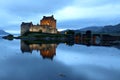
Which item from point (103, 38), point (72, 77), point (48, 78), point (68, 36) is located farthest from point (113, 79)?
point (68, 36)

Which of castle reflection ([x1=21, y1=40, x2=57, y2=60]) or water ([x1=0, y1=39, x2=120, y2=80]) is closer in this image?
water ([x1=0, y1=39, x2=120, y2=80])

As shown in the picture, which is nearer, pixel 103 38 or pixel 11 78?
pixel 11 78

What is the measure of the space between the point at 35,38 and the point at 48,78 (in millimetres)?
150246

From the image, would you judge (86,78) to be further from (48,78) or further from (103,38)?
(103,38)

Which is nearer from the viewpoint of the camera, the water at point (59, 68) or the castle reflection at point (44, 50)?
the water at point (59, 68)

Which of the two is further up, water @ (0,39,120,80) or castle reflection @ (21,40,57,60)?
castle reflection @ (21,40,57,60)

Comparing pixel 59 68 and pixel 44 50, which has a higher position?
pixel 44 50

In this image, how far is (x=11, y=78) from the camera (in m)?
32.8

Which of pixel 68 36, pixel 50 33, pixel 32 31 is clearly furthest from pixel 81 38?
pixel 32 31

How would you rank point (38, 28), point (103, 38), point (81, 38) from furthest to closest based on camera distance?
point (38, 28)
point (81, 38)
point (103, 38)

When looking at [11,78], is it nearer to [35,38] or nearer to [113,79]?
[113,79]

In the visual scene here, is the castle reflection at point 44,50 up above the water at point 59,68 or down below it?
above

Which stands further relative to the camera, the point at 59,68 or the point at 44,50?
the point at 44,50

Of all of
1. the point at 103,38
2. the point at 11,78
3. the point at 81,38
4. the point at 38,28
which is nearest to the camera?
the point at 11,78
